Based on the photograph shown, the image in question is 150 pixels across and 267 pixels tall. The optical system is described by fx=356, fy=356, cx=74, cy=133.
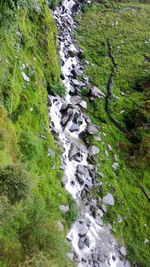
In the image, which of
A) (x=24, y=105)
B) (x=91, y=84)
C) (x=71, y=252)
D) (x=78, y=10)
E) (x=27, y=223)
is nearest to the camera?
(x=27, y=223)

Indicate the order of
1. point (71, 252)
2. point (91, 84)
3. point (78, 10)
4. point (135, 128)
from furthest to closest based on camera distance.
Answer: point (78, 10), point (91, 84), point (135, 128), point (71, 252)

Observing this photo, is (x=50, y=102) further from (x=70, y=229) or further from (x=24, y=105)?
(x=70, y=229)

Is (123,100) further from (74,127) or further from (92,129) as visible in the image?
(74,127)

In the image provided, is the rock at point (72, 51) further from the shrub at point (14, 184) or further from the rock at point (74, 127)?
the shrub at point (14, 184)

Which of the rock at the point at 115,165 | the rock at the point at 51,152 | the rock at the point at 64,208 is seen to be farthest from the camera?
the rock at the point at 115,165

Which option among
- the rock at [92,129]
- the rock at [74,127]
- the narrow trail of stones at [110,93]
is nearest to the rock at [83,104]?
the narrow trail of stones at [110,93]

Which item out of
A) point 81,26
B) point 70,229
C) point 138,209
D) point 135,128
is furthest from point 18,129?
point 81,26
